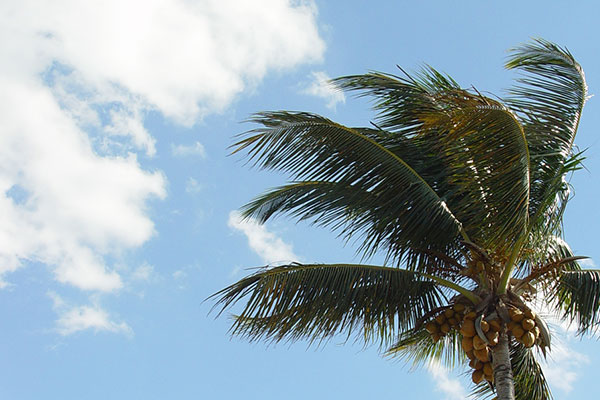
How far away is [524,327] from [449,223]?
1352 millimetres

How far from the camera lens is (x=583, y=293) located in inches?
335

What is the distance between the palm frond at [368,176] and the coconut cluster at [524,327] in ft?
3.59

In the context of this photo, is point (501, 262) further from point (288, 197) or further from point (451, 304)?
point (288, 197)

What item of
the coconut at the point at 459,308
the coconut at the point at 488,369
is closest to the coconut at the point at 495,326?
the coconut at the point at 459,308

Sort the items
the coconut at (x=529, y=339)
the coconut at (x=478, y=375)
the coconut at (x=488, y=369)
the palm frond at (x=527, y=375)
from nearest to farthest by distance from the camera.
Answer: the coconut at (x=529, y=339) < the coconut at (x=488, y=369) < the coconut at (x=478, y=375) < the palm frond at (x=527, y=375)

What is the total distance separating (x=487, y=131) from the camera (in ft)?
24.8

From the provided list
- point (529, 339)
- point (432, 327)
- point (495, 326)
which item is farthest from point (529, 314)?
point (432, 327)

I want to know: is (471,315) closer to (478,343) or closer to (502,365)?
(478,343)

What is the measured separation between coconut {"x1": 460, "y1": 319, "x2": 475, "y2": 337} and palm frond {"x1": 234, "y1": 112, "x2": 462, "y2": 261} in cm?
97

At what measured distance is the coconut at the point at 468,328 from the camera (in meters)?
7.57

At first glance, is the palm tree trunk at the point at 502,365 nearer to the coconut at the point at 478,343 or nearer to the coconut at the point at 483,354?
the coconut at the point at 483,354

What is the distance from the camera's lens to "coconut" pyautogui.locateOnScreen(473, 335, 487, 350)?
7490 mm

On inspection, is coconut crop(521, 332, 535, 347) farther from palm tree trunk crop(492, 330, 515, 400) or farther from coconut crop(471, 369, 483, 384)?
coconut crop(471, 369, 483, 384)

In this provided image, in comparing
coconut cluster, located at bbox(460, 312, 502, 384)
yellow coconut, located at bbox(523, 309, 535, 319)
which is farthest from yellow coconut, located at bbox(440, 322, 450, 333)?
yellow coconut, located at bbox(523, 309, 535, 319)
